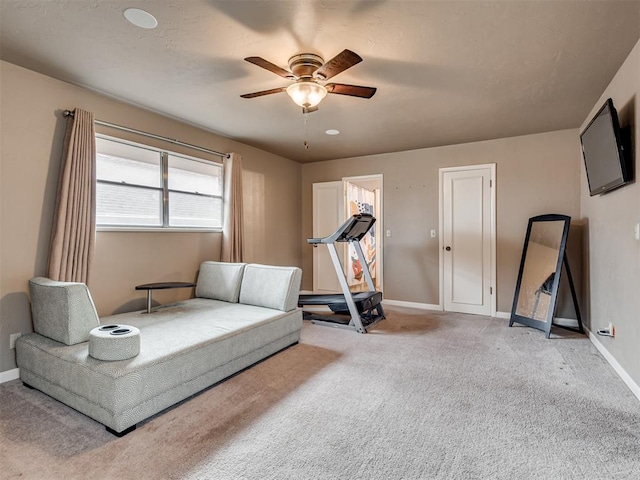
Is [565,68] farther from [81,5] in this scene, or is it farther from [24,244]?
[24,244]

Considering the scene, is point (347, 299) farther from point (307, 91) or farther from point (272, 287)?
point (307, 91)

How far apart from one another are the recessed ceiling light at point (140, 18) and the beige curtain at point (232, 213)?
242 cm

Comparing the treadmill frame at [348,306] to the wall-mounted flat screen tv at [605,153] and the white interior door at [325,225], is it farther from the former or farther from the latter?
the wall-mounted flat screen tv at [605,153]

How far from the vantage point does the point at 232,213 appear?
178 inches

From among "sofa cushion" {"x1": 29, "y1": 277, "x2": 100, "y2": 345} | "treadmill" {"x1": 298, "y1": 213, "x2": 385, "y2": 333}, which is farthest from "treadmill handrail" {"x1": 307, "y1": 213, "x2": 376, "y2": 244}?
"sofa cushion" {"x1": 29, "y1": 277, "x2": 100, "y2": 345}

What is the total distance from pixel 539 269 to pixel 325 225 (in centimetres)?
335

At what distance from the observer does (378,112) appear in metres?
3.71

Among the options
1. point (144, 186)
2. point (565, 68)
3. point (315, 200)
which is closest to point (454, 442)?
point (565, 68)

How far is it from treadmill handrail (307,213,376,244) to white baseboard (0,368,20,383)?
3.02 meters

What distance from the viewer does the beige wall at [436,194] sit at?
4.35m

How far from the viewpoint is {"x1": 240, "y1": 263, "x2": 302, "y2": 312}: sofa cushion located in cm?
343

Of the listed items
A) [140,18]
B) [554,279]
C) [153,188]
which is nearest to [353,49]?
[140,18]

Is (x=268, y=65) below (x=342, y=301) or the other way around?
the other way around

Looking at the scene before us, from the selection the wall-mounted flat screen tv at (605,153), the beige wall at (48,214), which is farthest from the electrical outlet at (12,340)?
the wall-mounted flat screen tv at (605,153)
